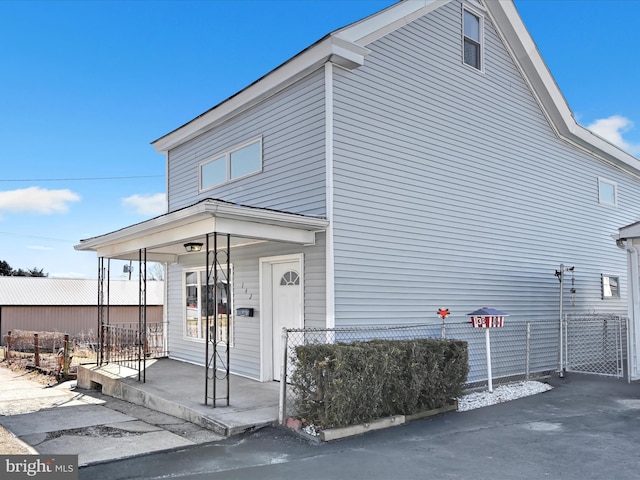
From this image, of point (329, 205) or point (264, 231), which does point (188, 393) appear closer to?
point (264, 231)

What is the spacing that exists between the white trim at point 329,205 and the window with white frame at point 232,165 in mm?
2097

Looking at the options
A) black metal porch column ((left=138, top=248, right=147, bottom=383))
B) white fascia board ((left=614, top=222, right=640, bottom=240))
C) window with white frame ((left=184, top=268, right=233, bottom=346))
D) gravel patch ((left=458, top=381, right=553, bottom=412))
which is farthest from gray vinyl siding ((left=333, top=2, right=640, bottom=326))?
black metal porch column ((left=138, top=248, right=147, bottom=383))

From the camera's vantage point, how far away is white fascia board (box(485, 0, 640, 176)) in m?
11.8

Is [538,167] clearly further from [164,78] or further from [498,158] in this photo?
[164,78]

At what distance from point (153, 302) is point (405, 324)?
31.7m

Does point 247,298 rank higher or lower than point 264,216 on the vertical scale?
lower

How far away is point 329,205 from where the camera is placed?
27.9ft

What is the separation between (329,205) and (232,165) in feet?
11.7

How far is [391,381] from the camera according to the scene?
23.6ft

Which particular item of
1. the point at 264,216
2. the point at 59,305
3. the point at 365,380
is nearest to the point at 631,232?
the point at 365,380

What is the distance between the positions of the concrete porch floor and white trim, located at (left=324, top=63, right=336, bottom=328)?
1642 mm

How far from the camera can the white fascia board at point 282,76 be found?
27.7 ft

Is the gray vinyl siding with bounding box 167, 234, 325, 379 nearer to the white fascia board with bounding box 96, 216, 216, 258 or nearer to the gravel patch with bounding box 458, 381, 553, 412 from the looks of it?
the white fascia board with bounding box 96, 216, 216, 258

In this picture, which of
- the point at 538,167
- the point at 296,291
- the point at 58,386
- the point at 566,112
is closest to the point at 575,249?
the point at 538,167
